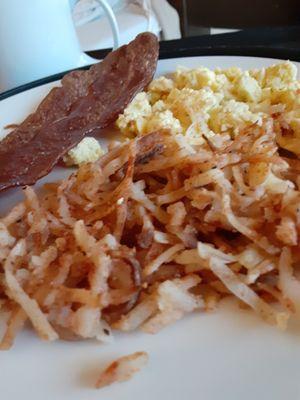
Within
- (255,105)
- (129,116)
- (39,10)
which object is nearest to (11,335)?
(129,116)

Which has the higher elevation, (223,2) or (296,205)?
(296,205)

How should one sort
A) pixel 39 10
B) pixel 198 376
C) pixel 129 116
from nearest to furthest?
pixel 198 376
pixel 129 116
pixel 39 10

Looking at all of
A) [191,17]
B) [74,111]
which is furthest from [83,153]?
[191,17]

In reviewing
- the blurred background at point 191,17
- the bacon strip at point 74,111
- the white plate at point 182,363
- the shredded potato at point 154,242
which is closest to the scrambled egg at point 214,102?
the bacon strip at point 74,111

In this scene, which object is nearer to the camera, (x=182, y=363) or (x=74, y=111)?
(x=182, y=363)

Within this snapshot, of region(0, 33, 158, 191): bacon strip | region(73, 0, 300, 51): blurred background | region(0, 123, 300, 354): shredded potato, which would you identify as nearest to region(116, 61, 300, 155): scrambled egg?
region(0, 33, 158, 191): bacon strip

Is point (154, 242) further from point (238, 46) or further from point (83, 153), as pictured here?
point (238, 46)

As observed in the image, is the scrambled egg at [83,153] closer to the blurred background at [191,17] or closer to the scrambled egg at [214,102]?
the scrambled egg at [214,102]

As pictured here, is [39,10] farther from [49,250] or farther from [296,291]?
[296,291]
